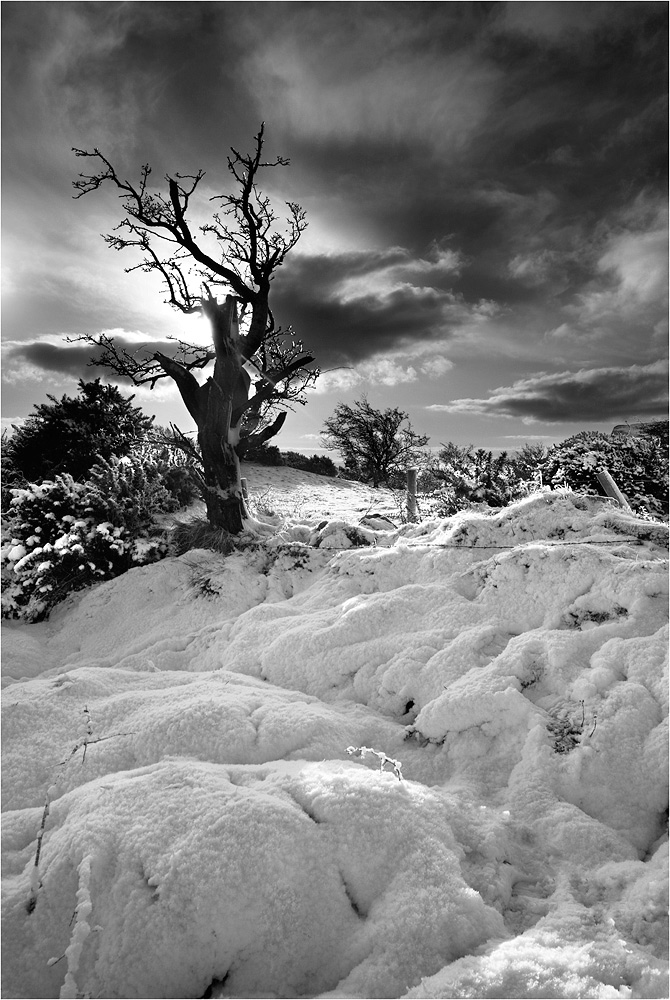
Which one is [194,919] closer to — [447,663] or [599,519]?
[447,663]

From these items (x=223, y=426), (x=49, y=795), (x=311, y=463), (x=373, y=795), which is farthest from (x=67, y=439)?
(x=373, y=795)

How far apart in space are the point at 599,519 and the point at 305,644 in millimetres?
2831

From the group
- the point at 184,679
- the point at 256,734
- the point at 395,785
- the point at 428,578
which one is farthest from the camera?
the point at 428,578

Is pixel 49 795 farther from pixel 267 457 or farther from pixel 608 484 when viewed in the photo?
pixel 267 457

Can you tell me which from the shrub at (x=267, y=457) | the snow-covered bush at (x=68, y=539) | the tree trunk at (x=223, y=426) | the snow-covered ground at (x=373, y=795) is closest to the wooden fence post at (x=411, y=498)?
the tree trunk at (x=223, y=426)

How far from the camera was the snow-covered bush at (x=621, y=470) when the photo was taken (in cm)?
657

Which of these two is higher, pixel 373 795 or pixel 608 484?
pixel 608 484

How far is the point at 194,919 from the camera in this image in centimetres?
150

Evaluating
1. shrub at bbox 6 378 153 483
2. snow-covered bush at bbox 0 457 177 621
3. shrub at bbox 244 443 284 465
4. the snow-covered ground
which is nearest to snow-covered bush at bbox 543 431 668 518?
the snow-covered ground

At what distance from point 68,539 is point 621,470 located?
24.8 ft

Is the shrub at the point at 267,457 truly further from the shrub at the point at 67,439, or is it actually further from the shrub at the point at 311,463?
the shrub at the point at 67,439

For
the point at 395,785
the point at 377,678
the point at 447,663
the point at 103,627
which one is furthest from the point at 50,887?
the point at 103,627

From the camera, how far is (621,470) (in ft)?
23.0

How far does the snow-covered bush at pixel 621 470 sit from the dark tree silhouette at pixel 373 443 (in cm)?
1255
